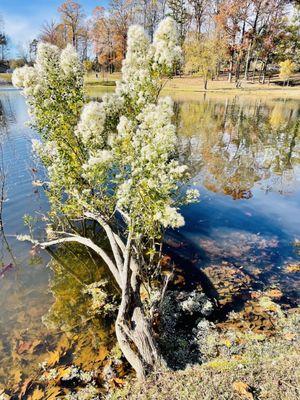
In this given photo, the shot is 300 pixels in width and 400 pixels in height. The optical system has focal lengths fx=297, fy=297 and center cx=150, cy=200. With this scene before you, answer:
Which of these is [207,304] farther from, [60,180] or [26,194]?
[26,194]

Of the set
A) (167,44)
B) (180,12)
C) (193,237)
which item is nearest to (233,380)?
(167,44)

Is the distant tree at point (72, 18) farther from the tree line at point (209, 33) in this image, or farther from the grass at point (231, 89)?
the grass at point (231, 89)

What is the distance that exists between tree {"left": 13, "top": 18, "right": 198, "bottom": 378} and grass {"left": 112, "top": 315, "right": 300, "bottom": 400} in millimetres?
588

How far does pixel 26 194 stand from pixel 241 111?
131 feet

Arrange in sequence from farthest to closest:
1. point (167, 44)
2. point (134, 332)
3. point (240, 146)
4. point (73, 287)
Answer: point (240, 146) → point (73, 287) → point (134, 332) → point (167, 44)

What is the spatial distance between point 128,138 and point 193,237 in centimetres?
882

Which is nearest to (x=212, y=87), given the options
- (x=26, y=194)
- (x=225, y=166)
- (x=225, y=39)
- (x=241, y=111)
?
(x=225, y=39)

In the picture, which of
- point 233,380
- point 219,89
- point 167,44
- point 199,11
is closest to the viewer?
point 233,380

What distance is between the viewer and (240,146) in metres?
29.7

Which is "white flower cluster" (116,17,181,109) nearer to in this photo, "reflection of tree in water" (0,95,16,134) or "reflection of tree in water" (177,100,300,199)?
"reflection of tree in water" (177,100,300,199)

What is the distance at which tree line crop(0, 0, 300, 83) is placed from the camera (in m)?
70.8

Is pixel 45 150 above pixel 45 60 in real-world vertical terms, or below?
below

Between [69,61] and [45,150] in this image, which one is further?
[45,150]

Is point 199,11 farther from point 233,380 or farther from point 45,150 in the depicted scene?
point 233,380
